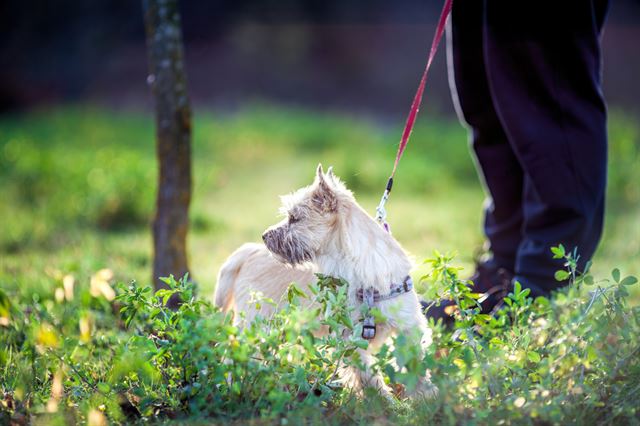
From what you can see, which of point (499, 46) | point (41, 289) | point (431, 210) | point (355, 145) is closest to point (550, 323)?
point (499, 46)

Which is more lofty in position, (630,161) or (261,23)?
(261,23)

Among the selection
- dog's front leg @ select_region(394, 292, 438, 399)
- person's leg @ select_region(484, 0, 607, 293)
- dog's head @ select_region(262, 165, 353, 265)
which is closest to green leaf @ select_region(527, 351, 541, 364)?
dog's front leg @ select_region(394, 292, 438, 399)

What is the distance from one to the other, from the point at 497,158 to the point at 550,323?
158 centimetres

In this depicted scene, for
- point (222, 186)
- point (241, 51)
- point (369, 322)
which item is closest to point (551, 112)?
point (369, 322)

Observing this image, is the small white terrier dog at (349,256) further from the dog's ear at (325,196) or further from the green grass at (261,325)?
the green grass at (261,325)

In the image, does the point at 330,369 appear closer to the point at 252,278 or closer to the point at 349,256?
the point at 349,256

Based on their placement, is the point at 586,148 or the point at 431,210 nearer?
the point at 586,148

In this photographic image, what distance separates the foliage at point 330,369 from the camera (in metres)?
2.21

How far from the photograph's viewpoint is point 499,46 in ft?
11.0

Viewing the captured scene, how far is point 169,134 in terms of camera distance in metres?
3.72

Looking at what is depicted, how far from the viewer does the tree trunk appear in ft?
12.2

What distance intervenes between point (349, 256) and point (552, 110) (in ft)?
4.08

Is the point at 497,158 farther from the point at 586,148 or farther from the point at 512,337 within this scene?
the point at 512,337

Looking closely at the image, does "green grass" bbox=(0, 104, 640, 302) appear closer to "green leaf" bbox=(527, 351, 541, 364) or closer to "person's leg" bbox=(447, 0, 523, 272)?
"person's leg" bbox=(447, 0, 523, 272)
